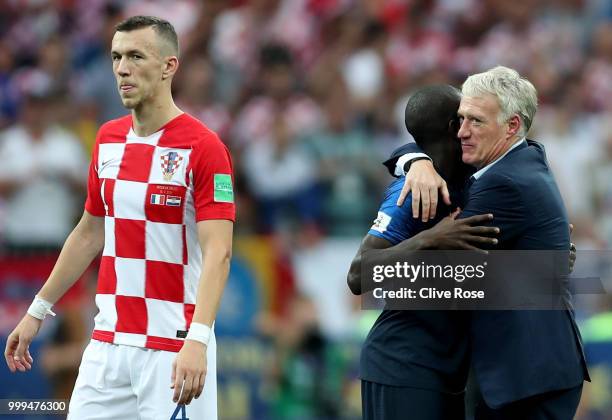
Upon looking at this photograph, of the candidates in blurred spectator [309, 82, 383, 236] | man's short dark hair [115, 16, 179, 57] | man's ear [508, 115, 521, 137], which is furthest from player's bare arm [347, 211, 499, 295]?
blurred spectator [309, 82, 383, 236]

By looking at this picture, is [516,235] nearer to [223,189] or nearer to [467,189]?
[467,189]

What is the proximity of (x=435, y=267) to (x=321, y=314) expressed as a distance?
16.2 ft

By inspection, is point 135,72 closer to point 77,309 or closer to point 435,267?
point 435,267

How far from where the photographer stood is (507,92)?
4926 millimetres

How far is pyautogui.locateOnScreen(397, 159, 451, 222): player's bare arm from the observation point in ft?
15.7

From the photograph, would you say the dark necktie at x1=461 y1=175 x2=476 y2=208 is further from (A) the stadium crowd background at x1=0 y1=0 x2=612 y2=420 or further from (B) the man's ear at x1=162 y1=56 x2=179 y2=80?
(A) the stadium crowd background at x1=0 y1=0 x2=612 y2=420

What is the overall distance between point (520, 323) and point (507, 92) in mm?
980

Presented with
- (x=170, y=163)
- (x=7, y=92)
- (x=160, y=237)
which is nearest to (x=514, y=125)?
(x=170, y=163)

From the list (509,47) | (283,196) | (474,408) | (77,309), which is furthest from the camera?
(509,47)

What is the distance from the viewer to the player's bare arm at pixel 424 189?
4.79 meters

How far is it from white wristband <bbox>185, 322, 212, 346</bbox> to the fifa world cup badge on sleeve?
0.57 meters

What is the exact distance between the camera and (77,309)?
9.00 m

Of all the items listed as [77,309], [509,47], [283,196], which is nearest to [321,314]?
[283,196]

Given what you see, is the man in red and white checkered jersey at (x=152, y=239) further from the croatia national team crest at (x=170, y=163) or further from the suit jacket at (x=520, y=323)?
the suit jacket at (x=520, y=323)
